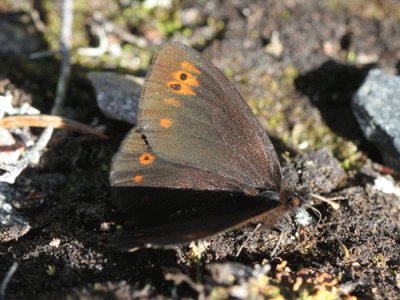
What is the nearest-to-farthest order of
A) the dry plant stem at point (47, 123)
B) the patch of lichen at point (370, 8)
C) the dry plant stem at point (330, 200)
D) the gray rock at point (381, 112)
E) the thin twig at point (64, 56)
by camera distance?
the dry plant stem at point (330, 200)
the dry plant stem at point (47, 123)
the gray rock at point (381, 112)
the thin twig at point (64, 56)
the patch of lichen at point (370, 8)

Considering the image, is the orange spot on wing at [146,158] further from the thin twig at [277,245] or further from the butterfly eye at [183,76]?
the thin twig at [277,245]

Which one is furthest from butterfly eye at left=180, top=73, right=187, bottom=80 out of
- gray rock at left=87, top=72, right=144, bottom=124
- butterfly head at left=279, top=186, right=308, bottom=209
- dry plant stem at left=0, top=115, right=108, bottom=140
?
dry plant stem at left=0, top=115, right=108, bottom=140

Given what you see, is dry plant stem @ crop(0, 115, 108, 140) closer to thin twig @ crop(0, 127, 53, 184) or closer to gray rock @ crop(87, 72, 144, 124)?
thin twig @ crop(0, 127, 53, 184)

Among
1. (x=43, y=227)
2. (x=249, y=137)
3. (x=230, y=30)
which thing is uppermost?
(x=230, y=30)

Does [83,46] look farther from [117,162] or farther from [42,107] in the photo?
[117,162]

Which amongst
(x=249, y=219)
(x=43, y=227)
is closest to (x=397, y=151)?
(x=249, y=219)

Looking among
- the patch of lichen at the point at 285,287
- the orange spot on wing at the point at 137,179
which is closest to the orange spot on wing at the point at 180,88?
the orange spot on wing at the point at 137,179
